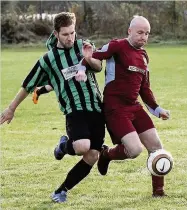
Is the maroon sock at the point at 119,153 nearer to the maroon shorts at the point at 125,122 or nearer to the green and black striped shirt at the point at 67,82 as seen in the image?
the maroon shorts at the point at 125,122

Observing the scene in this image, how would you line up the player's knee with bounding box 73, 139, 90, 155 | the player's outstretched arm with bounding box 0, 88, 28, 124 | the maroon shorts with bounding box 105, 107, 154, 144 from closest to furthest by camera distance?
the player's knee with bounding box 73, 139, 90, 155 → the maroon shorts with bounding box 105, 107, 154, 144 → the player's outstretched arm with bounding box 0, 88, 28, 124

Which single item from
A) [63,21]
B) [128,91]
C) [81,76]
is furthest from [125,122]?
[63,21]

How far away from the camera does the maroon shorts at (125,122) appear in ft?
20.2

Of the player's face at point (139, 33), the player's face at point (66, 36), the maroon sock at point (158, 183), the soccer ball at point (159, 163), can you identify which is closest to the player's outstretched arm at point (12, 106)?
the player's face at point (66, 36)

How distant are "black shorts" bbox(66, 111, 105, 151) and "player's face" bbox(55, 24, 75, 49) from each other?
0.70 metres

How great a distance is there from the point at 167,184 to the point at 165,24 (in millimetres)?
40253

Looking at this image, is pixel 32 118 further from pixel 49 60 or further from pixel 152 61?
pixel 152 61

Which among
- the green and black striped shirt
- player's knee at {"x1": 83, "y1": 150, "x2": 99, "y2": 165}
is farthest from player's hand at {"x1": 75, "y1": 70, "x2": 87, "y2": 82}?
player's knee at {"x1": 83, "y1": 150, "x2": 99, "y2": 165}

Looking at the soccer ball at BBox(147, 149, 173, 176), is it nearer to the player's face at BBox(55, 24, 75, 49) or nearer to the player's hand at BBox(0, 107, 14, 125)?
the player's face at BBox(55, 24, 75, 49)

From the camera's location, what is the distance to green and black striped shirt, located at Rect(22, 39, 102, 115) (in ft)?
20.5

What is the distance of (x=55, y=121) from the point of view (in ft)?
40.2

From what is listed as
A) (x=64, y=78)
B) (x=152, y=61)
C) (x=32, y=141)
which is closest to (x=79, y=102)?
(x=64, y=78)

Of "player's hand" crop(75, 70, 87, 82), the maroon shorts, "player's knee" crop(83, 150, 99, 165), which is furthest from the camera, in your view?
"player's knee" crop(83, 150, 99, 165)

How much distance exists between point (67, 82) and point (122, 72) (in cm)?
56
